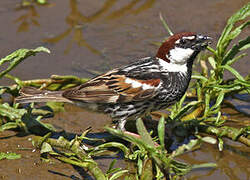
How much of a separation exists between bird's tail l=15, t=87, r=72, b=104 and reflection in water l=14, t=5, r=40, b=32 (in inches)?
98.8

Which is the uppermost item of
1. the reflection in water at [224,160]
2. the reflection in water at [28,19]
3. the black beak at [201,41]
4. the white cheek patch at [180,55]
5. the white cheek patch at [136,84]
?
the reflection in water at [28,19]

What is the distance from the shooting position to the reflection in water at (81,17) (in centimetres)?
750

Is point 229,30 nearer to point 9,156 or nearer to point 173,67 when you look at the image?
point 173,67

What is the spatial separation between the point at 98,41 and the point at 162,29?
39.3 inches

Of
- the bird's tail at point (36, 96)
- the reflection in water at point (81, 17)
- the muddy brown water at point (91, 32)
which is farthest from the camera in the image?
the reflection in water at point (81, 17)

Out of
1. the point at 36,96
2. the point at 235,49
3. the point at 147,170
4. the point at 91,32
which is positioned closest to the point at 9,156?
the point at 36,96

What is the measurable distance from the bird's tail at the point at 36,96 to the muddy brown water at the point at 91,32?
35cm

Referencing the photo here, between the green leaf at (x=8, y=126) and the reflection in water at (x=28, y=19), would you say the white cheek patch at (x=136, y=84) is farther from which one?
the reflection in water at (x=28, y=19)

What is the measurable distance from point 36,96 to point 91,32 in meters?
2.58

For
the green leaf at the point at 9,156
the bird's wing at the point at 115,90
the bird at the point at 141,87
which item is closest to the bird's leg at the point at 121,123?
the bird at the point at 141,87

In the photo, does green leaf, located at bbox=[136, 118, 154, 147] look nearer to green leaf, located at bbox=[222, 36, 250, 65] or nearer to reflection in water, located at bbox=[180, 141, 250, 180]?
reflection in water, located at bbox=[180, 141, 250, 180]

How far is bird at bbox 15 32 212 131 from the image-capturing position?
5160 mm

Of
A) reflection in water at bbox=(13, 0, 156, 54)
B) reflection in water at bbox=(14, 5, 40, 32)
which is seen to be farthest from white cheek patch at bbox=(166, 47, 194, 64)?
reflection in water at bbox=(14, 5, 40, 32)

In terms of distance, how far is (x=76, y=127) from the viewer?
18.3 ft
